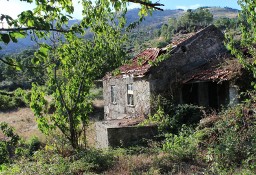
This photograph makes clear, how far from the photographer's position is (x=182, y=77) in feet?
50.1

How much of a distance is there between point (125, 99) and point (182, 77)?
142 inches

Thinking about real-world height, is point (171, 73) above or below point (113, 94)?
above

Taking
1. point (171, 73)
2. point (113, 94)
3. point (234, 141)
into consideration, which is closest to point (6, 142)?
point (234, 141)

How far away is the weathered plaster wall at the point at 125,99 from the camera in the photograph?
50.3 feet

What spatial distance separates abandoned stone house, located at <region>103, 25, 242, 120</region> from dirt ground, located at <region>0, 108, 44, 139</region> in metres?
9.19

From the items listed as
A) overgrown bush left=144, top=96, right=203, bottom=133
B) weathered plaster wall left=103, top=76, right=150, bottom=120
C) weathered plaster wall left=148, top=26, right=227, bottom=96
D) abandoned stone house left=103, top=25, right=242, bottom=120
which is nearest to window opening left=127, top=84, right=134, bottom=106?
abandoned stone house left=103, top=25, right=242, bottom=120

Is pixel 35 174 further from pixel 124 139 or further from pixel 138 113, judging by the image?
pixel 138 113

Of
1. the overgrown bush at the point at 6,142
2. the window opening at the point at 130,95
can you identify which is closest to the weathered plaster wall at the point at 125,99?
the window opening at the point at 130,95

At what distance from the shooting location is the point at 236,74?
42.2 feet

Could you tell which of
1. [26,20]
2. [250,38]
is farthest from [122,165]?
[26,20]

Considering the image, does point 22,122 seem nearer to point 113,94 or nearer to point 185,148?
point 113,94

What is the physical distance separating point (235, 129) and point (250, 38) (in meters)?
2.56

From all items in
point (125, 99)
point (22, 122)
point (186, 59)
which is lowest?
point (22, 122)

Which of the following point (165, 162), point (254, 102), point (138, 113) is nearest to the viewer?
point (165, 162)
